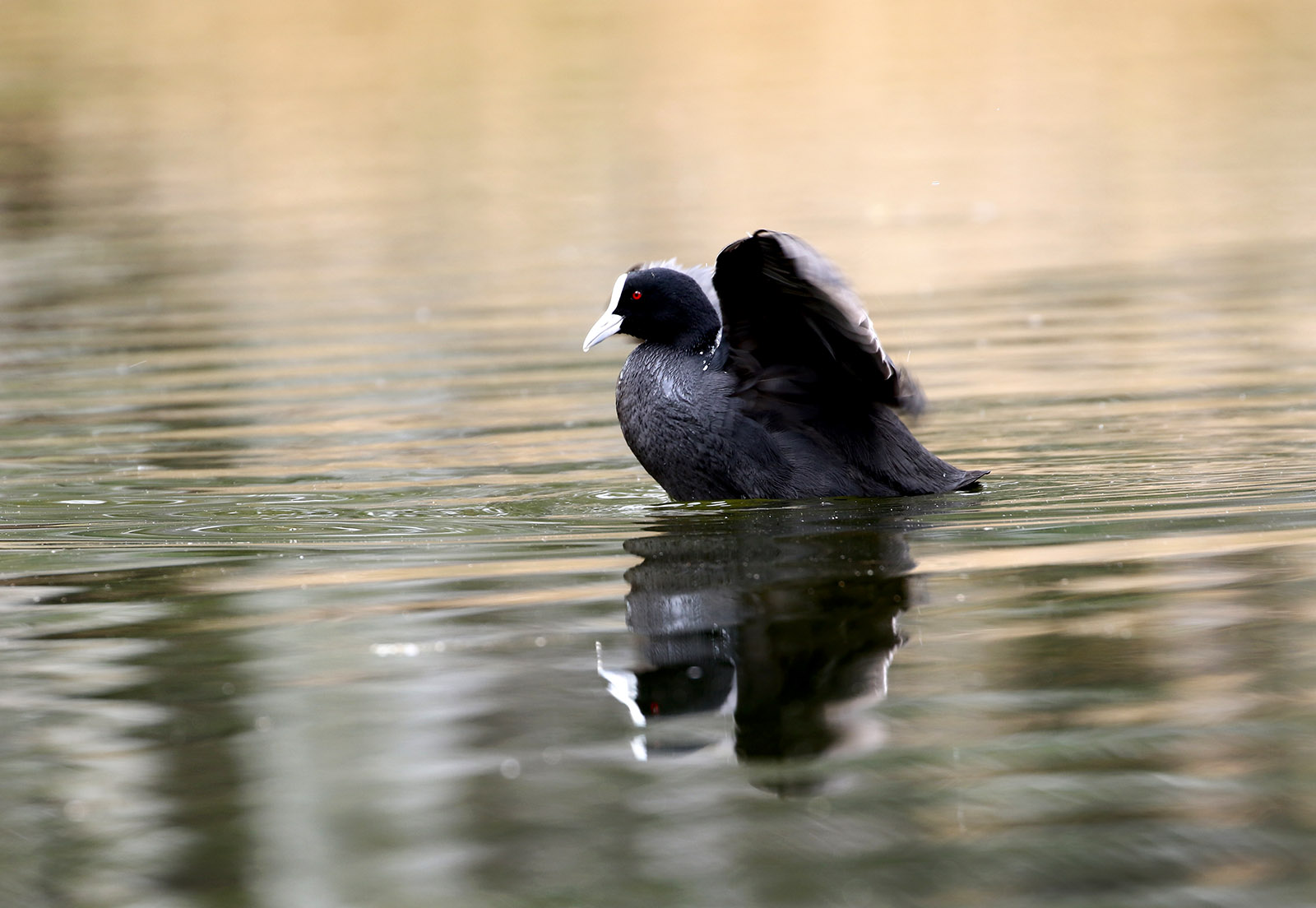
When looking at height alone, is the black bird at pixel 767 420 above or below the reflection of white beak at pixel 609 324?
below

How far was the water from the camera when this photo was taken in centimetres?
351

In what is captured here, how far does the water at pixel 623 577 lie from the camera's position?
351 cm

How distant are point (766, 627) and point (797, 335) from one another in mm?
2038

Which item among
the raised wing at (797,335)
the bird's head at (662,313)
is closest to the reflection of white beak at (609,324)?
the bird's head at (662,313)

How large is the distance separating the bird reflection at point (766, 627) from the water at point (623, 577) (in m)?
0.02

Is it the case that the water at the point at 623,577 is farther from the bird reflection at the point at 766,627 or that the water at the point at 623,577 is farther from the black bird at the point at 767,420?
the black bird at the point at 767,420

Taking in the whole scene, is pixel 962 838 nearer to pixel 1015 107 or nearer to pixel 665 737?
pixel 665 737

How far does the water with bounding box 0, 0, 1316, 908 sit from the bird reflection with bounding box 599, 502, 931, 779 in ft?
0.07

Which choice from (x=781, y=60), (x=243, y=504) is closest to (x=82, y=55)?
(x=781, y=60)

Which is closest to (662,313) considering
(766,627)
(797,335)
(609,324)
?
(609,324)

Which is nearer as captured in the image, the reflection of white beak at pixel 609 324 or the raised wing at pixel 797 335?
the raised wing at pixel 797 335

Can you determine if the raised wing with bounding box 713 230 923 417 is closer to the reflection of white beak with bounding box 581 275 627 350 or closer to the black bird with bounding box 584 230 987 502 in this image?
the black bird with bounding box 584 230 987 502

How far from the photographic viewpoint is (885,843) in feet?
11.3

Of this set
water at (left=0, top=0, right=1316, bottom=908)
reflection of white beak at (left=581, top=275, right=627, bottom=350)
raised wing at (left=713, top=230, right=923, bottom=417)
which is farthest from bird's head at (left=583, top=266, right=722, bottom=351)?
water at (left=0, top=0, right=1316, bottom=908)
